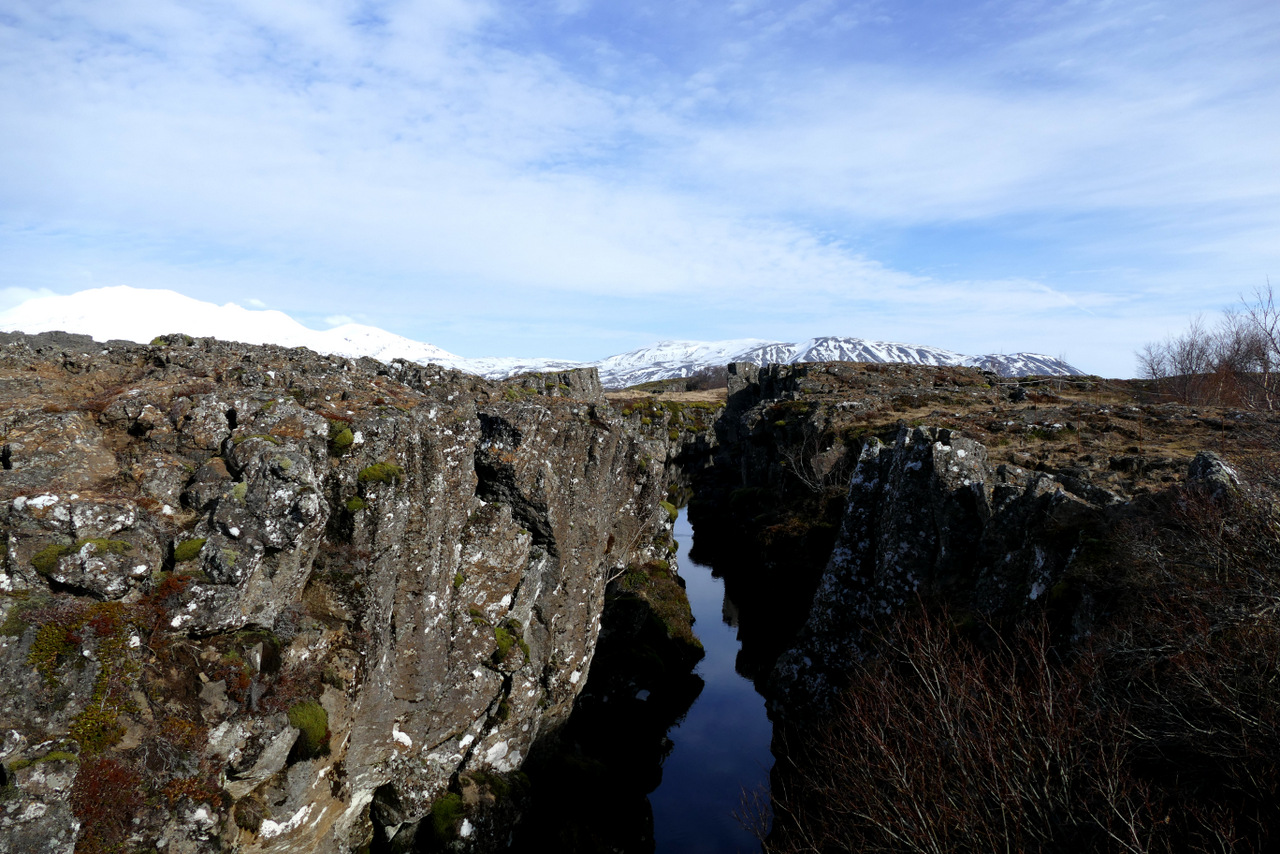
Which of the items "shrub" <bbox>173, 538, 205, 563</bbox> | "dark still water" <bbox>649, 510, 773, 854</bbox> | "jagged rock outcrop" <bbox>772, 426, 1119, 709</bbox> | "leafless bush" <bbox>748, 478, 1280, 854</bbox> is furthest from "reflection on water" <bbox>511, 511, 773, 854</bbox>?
"shrub" <bbox>173, 538, 205, 563</bbox>

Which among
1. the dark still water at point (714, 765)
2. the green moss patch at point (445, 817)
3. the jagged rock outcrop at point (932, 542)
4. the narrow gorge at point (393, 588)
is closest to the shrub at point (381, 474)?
the narrow gorge at point (393, 588)

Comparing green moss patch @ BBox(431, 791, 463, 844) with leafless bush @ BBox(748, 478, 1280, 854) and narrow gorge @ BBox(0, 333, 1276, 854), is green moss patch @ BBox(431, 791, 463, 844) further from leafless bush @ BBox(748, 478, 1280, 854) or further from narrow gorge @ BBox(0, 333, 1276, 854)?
leafless bush @ BBox(748, 478, 1280, 854)

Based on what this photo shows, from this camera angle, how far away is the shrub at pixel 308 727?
53.1 ft

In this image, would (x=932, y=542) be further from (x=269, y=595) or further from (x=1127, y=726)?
(x=269, y=595)

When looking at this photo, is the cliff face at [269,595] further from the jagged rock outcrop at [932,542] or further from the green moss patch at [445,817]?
the jagged rock outcrop at [932,542]

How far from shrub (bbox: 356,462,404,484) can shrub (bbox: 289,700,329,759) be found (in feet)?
19.5

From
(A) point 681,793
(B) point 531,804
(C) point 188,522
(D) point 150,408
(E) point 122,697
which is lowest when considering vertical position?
(A) point 681,793

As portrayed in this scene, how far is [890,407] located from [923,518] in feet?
107

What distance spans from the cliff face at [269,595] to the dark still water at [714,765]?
6972 millimetres

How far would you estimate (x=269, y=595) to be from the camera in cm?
1623

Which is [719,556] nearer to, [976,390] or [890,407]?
[890,407]

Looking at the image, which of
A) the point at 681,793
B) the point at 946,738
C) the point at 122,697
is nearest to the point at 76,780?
the point at 122,697

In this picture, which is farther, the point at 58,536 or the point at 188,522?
the point at 188,522

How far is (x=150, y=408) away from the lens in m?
16.9
